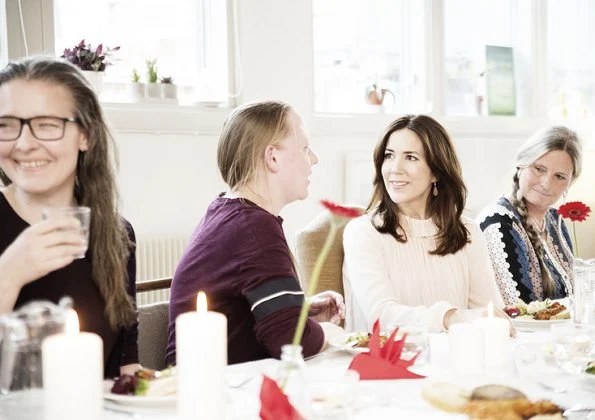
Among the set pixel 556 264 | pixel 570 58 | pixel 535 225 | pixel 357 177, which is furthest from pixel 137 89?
pixel 570 58

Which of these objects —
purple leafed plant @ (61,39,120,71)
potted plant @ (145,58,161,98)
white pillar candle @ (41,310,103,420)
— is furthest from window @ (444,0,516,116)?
white pillar candle @ (41,310,103,420)

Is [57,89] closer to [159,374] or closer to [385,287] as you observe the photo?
[159,374]

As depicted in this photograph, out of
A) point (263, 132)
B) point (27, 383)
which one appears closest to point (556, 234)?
point (263, 132)

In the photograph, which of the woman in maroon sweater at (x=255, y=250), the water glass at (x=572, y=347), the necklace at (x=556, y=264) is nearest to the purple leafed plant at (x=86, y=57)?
the woman in maroon sweater at (x=255, y=250)

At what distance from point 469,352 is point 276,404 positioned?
504 mm

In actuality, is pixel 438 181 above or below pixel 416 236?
above

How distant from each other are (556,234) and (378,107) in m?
1.96

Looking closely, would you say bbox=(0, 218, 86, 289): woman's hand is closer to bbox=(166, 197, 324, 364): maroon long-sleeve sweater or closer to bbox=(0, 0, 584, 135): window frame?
bbox=(166, 197, 324, 364): maroon long-sleeve sweater

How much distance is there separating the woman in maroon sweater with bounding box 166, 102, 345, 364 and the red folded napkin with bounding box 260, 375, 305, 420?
0.57 meters

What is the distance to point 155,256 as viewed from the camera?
403 centimetres

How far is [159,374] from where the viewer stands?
5.03 ft

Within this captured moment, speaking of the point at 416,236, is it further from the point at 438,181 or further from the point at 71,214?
the point at 71,214

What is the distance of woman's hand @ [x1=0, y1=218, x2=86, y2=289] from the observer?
1.49 meters

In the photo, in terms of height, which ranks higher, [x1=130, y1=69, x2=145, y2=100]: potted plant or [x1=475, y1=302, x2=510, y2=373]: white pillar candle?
[x1=130, y1=69, x2=145, y2=100]: potted plant
